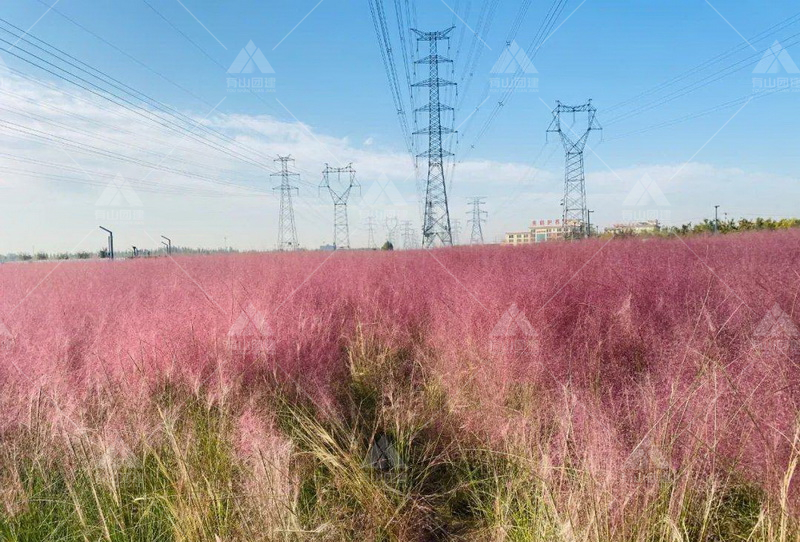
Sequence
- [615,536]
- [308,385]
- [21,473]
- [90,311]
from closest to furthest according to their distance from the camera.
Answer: [615,536]
[21,473]
[308,385]
[90,311]

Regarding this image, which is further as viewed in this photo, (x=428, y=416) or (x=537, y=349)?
(x=537, y=349)

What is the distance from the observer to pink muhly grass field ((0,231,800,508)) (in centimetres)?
158

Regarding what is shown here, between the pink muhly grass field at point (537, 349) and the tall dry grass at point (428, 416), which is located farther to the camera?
the pink muhly grass field at point (537, 349)

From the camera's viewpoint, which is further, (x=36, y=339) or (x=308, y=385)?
(x=36, y=339)

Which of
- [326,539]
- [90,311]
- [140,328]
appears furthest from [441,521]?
[90,311]

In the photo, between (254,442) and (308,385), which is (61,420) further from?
(308,385)

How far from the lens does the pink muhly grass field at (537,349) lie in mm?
1576

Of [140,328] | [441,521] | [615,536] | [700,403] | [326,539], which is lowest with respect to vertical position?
[441,521]

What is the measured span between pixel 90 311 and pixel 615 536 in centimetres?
457

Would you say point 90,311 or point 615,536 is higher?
point 90,311

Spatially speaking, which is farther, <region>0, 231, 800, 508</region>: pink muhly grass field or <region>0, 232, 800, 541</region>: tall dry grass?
<region>0, 231, 800, 508</region>: pink muhly grass field

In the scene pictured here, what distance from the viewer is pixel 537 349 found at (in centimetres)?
253

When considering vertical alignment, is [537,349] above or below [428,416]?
above

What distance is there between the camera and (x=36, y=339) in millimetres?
2869
